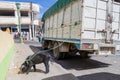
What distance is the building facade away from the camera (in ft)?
118

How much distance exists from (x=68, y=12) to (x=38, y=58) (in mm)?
3184

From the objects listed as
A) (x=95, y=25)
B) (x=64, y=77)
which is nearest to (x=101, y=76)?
(x=64, y=77)

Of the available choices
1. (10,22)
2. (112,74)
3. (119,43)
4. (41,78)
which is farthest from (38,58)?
(10,22)

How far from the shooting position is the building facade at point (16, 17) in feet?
118

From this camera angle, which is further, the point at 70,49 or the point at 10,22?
the point at 10,22

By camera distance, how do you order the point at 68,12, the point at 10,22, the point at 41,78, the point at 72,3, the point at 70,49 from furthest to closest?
the point at 10,22, the point at 70,49, the point at 68,12, the point at 72,3, the point at 41,78

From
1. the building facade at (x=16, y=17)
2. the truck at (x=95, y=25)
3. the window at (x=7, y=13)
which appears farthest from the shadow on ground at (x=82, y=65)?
the window at (x=7, y=13)

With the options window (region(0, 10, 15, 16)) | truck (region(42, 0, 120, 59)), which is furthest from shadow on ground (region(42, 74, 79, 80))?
window (region(0, 10, 15, 16))

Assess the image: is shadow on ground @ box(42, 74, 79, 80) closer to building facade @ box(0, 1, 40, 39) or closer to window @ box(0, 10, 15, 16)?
building facade @ box(0, 1, 40, 39)

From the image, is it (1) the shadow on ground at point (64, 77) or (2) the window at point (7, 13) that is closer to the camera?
(1) the shadow on ground at point (64, 77)

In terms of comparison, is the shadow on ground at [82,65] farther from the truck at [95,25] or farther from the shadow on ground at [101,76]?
the shadow on ground at [101,76]

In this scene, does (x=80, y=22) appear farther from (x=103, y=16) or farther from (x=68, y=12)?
(x=68, y=12)

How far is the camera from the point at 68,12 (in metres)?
8.83

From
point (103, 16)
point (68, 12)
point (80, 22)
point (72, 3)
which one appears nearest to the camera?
point (80, 22)
